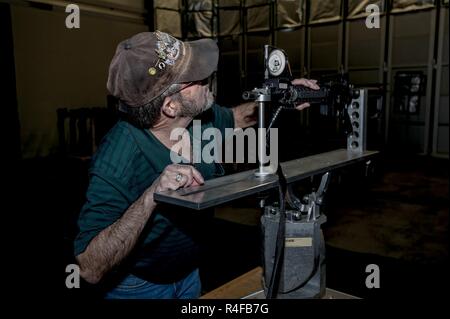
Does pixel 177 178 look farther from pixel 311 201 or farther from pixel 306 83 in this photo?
pixel 306 83

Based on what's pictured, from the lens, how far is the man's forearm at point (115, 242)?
909mm

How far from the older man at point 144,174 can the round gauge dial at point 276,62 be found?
6.8 inches

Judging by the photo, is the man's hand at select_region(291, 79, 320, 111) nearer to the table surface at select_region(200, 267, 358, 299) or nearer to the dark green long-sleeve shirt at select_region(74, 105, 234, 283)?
the dark green long-sleeve shirt at select_region(74, 105, 234, 283)

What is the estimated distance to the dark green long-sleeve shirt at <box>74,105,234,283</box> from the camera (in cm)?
98

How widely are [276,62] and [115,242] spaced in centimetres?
57

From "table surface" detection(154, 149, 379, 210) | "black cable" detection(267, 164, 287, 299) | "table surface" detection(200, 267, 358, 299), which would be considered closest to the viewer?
"table surface" detection(154, 149, 379, 210)

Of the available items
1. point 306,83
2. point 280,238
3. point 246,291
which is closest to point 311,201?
point 280,238

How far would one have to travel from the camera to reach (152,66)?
3.27ft

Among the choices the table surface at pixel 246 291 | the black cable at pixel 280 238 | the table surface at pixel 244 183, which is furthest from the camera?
the table surface at pixel 246 291

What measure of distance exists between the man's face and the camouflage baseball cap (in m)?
0.04

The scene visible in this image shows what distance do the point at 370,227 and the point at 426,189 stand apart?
1608mm
